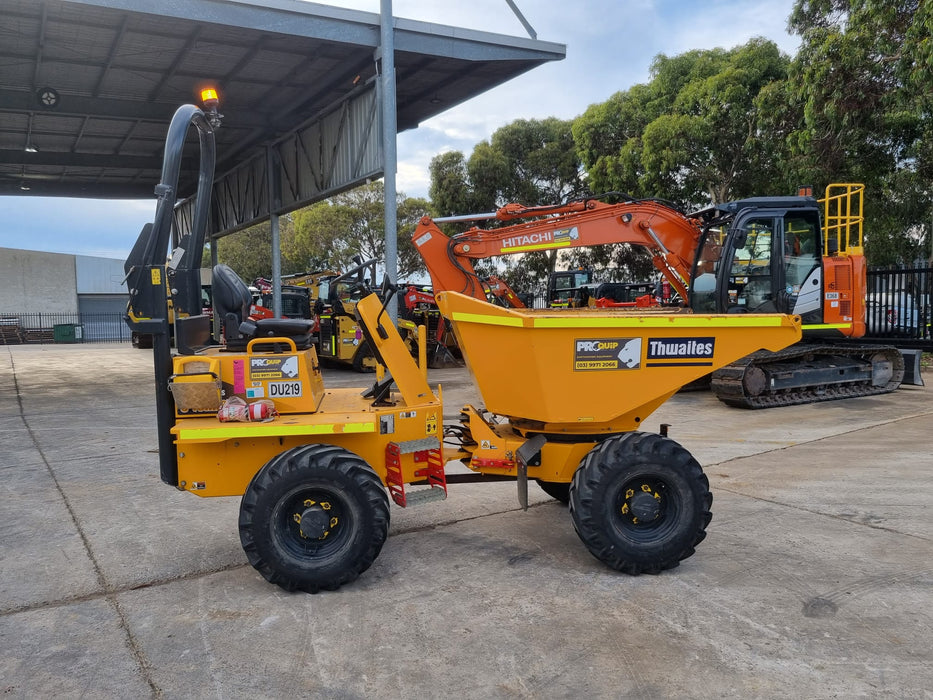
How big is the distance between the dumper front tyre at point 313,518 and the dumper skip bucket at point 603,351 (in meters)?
1.06

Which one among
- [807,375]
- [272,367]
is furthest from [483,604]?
[807,375]

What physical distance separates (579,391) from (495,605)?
4.26 ft

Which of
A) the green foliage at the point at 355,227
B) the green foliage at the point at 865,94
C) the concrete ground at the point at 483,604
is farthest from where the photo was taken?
the green foliage at the point at 355,227

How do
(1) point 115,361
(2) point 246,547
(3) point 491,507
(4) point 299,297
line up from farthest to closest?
(1) point 115,361 < (4) point 299,297 < (3) point 491,507 < (2) point 246,547

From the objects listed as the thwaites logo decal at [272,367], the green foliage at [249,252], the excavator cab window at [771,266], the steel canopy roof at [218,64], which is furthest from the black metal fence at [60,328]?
the thwaites logo decal at [272,367]

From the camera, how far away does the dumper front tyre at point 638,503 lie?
4008 mm

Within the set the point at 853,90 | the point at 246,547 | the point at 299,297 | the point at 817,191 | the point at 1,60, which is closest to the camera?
the point at 246,547

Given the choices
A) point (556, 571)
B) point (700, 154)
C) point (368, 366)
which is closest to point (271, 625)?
point (556, 571)

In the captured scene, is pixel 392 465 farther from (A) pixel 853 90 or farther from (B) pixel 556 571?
(A) pixel 853 90

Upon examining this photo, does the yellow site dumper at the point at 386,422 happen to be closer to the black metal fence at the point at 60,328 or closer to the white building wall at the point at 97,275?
the black metal fence at the point at 60,328

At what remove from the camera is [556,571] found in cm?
415

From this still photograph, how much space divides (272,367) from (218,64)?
11819mm

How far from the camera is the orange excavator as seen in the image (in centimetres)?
978

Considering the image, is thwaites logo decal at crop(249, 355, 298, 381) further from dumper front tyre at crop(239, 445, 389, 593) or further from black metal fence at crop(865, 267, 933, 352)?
black metal fence at crop(865, 267, 933, 352)
